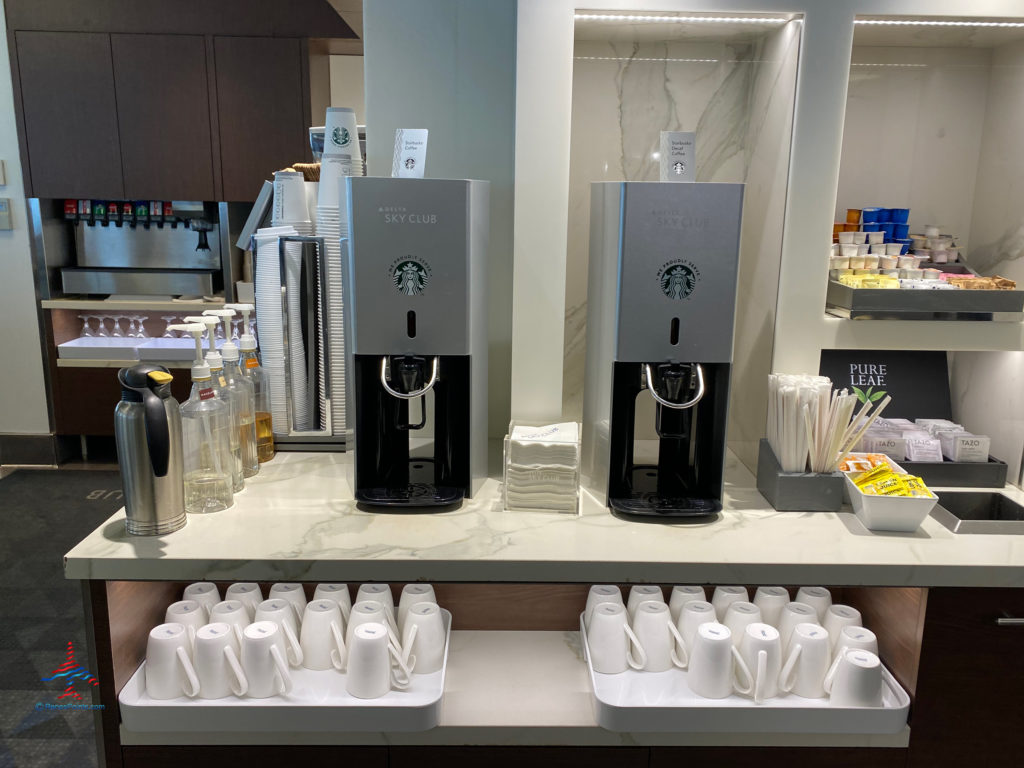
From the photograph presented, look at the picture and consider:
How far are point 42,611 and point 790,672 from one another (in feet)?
8.32

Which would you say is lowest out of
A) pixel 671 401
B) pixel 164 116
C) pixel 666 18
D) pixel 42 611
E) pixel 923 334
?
pixel 42 611

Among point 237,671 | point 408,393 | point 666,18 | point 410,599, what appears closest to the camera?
point 237,671

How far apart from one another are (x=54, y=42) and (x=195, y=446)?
3.45 meters

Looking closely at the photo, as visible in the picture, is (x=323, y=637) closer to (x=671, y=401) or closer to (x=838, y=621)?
(x=671, y=401)

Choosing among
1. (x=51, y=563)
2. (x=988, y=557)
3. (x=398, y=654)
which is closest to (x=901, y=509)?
(x=988, y=557)

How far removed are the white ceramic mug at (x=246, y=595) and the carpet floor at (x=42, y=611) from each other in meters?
0.36

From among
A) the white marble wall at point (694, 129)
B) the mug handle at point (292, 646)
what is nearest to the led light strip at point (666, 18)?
the white marble wall at point (694, 129)

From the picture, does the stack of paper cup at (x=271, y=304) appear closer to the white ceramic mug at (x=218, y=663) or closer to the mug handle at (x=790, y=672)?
the white ceramic mug at (x=218, y=663)

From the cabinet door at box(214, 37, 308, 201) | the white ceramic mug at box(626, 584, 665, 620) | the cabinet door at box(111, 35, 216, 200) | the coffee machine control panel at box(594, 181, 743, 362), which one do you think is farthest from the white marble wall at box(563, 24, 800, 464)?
the cabinet door at box(111, 35, 216, 200)

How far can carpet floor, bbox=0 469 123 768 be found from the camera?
209 centimetres

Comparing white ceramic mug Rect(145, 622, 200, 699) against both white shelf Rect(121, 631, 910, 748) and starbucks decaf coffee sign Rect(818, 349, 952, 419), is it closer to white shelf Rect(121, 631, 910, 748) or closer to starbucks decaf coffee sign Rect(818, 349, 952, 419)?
white shelf Rect(121, 631, 910, 748)

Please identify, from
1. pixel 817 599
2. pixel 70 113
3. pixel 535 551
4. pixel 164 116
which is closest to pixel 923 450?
pixel 817 599

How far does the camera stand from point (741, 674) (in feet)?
4.49

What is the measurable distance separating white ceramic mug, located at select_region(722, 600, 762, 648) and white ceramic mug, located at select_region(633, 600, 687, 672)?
0.30 feet
